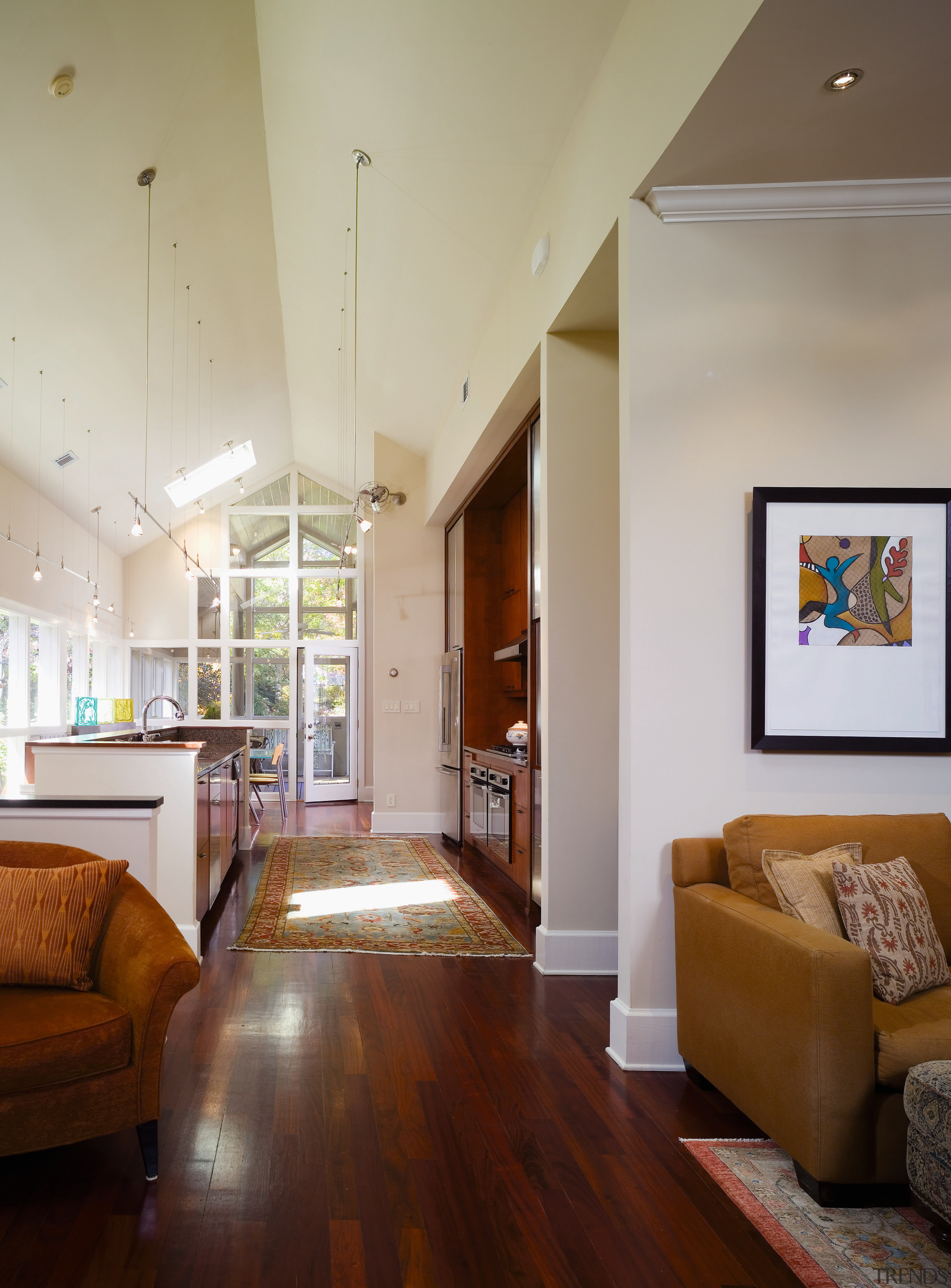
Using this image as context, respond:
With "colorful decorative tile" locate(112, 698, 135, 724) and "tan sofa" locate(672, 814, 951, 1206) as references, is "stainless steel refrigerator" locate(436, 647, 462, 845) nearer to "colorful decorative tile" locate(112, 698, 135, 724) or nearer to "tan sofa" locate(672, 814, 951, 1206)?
"colorful decorative tile" locate(112, 698, 135, 724)

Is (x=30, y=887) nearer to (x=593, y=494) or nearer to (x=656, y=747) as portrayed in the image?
(x=656, y=747)

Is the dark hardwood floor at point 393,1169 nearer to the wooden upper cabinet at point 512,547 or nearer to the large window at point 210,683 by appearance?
the wooden upper cabinet at point 512,547

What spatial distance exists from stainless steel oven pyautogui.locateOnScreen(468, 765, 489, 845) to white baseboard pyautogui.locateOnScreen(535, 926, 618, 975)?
7.52ft

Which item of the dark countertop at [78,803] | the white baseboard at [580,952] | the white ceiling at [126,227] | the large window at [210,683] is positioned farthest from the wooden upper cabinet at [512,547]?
the large window at [210,683]

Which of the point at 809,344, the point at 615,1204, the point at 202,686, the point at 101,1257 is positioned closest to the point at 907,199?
the point at 809,344

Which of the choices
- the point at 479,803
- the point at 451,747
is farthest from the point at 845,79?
the point at 451,747

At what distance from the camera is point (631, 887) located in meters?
2.99

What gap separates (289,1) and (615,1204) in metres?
4.62

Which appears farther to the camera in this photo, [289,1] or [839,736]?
[289,1]

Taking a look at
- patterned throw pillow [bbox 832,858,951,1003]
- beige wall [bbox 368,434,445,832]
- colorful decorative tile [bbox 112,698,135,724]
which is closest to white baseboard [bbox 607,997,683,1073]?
patterned throw pillow [bbox 832,858,951,1003]

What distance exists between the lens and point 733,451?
305 centimetres

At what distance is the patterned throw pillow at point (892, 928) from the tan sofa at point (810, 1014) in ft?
0.15

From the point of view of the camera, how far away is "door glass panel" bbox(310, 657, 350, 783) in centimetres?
1098

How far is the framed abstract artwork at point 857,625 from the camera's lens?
294 centimetres
